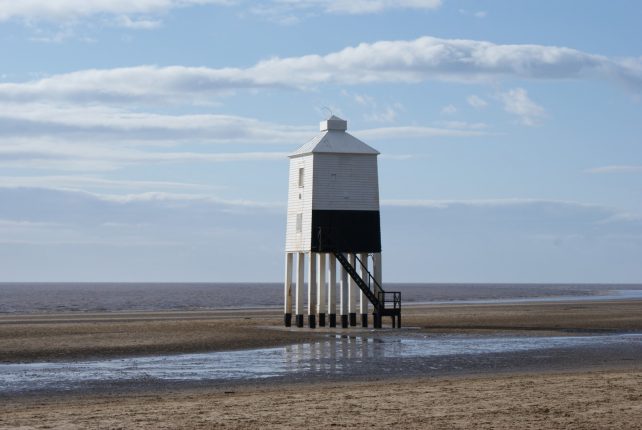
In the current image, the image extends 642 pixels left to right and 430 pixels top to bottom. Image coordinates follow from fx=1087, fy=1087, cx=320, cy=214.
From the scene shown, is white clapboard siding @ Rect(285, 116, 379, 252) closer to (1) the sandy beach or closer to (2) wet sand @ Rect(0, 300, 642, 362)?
(2) wet sand @ Rect(0, 300, 642, 362)

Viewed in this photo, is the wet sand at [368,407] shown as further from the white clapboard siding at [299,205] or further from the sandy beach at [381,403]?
the white clapboard siding at [299,205]

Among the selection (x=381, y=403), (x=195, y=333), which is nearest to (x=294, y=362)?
(x=381, y=403)

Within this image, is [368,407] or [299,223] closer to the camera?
[368,407]

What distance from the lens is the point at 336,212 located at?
4475cm

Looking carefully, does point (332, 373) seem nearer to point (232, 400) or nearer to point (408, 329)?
point (232, 400)

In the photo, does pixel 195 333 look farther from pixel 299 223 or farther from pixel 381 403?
pixel 381 403

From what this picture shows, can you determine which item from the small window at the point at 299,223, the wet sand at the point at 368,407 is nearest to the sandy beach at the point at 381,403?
the wet sand at the point at 368,407

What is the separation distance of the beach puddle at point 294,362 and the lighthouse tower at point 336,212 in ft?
17.9

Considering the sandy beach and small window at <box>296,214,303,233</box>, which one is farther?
small window at <box>296,214,303,233</box>

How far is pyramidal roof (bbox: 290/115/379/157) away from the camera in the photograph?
44.7m

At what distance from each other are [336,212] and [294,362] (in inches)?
588

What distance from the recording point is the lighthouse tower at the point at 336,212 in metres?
44.7

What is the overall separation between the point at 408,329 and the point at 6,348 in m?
17.9

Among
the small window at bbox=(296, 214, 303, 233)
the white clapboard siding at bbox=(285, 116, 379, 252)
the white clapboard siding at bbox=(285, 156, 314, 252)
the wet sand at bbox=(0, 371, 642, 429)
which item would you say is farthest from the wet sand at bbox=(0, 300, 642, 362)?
the wet sand at bbox=(0, 371, 642, 429)
